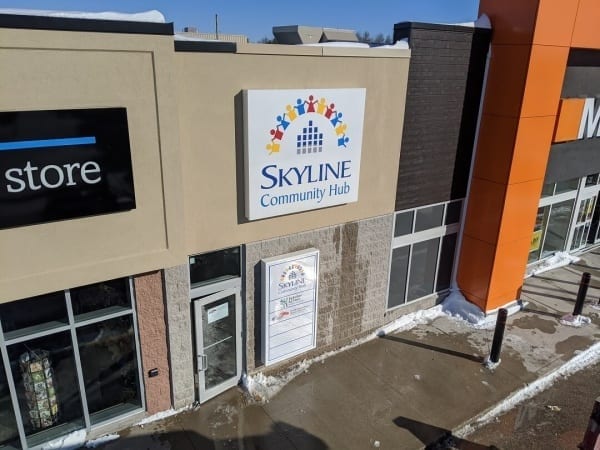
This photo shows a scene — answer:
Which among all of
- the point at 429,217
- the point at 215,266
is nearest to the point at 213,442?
the point at 215,266

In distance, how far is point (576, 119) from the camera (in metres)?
11.1

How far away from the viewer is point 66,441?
6.88 meters

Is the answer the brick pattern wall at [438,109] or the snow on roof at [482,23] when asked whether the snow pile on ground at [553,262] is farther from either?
the snow on roof at [482,23]

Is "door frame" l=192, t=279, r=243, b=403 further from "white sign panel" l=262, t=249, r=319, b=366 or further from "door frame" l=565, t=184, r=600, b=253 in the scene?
"door frame" l=565, t=184, r=600, b=253

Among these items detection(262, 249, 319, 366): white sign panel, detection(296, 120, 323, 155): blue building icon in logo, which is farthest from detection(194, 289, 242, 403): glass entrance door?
detection(296, 120, 323, 155): blue building icon in logo

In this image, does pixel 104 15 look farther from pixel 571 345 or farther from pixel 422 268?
pixel 571 345

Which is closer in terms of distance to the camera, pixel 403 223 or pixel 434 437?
pixel 434 437

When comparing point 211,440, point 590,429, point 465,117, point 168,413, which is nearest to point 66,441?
point 168,413

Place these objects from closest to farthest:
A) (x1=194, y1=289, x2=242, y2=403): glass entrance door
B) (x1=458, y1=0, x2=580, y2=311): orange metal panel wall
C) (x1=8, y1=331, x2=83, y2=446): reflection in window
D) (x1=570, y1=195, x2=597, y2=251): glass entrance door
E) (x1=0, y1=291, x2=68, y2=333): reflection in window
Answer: (x1=0, y1=291, x2=68, y2=333): reflection in window
(x1=8, y1=331, x2=83, y2=446): reflection in window
(x1=194, y1=289, x2=242, y2=403): glass entrance door
(x1=458, y1=0, x2=580, y2=311): orange metal panel wall
(x1=570, y1=195, x2=597, y2=251): glass entrance door

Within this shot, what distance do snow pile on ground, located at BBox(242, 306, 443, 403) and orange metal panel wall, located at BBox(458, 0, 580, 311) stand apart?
4.97 feet

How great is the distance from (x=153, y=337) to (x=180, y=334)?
0.43 metres

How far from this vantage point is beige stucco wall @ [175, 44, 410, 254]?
22.0 feet

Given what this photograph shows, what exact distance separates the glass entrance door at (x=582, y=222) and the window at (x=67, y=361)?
13.1 metres

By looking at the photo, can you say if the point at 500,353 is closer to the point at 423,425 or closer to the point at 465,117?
the point at 423,425
